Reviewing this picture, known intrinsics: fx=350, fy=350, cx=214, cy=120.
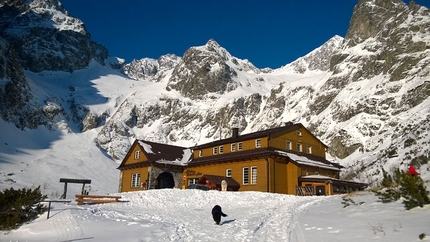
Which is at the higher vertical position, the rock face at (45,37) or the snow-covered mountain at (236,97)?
the rock face at (45,37)

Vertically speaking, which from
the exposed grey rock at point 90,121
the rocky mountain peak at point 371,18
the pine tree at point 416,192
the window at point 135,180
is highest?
the rocky mountain peak at point 371,18

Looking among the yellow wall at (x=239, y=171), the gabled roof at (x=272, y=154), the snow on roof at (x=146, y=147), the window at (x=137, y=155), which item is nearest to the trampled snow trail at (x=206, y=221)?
the yellow wall at (x=239, y=171)

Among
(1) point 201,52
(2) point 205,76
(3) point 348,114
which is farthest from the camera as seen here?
(1) point 201,52

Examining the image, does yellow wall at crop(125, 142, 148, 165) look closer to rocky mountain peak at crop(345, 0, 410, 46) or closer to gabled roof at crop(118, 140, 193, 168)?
gabled roof at crop(118, 140, 193, 168)

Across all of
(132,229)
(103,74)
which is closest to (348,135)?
(132,229)

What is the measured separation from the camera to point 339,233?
405 inches

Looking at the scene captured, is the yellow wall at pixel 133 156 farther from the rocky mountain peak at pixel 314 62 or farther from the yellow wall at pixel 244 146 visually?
the rocky mountain peak at pixel 314 62

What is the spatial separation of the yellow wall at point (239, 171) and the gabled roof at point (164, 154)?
252 centimetres

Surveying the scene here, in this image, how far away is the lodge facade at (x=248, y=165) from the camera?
33812 mm

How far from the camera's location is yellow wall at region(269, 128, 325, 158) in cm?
3704

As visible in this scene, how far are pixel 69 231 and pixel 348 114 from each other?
82025 mm

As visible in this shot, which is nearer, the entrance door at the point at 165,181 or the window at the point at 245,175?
the window at the point at 245,175

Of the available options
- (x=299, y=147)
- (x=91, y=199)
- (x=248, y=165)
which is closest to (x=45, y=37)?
(x=299, y=147)

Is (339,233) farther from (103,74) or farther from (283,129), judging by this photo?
(103,74)
